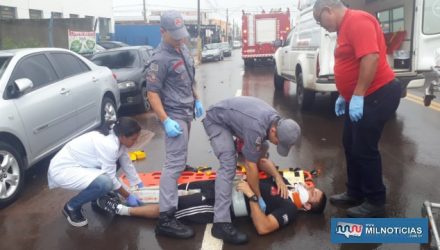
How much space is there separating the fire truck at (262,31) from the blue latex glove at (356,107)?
66.9 feet

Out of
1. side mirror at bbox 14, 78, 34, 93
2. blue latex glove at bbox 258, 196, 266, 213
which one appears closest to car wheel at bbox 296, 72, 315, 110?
blue latex glove at bbox 258, 196, 266, 213

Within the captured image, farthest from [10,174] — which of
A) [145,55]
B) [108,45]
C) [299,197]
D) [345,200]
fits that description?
[108,45]

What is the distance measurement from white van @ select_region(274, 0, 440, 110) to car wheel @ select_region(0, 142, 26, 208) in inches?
194

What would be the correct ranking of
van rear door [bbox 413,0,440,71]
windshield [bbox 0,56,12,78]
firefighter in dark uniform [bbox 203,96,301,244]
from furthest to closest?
van rear door [bbox 413,0,440,71] → windshield [bbox 0,56,12,78] → firefighter in dark uniform [bbox 203,96,301,244]

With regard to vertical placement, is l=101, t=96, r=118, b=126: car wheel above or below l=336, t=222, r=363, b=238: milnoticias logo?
above

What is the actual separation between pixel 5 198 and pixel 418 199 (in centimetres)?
406

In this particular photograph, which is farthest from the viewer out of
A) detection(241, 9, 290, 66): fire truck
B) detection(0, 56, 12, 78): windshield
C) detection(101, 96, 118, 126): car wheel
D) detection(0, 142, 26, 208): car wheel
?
detection(241, 9, 290, 66): fire truck

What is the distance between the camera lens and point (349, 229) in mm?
2676

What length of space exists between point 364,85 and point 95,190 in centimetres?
240

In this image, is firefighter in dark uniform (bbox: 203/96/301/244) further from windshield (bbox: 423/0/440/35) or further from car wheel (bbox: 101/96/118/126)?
windshield (bbox: 423/0/440/35)

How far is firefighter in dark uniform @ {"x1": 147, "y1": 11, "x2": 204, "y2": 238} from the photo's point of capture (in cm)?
374

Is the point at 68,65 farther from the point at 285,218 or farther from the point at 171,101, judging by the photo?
the point at 285,218

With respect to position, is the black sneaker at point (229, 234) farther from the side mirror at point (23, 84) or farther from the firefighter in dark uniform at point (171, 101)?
the side mirror at point (23, 84)

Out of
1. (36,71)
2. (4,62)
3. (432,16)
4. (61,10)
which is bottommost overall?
(36,71)
